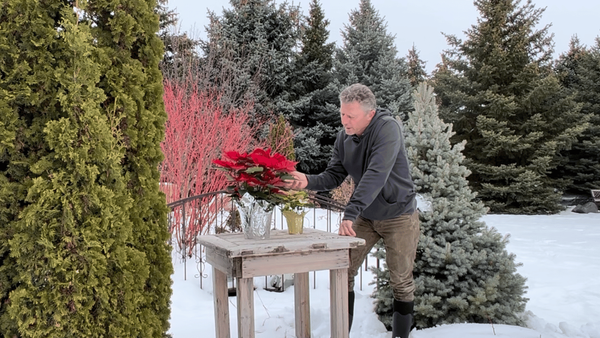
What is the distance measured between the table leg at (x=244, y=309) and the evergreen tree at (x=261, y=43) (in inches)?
448

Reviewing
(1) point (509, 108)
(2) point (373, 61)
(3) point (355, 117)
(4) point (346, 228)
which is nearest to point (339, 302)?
(4) point (346, 228)

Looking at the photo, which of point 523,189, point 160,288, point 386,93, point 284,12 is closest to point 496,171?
point 523,189

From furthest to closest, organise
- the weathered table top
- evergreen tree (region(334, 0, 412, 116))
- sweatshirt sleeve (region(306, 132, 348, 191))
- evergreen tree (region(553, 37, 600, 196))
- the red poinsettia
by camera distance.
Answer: evergreen tree (region(553, 37, 600, 196)) < evergreen tree (region(334, 0, 412, 116)) < sweatshirt sleeve (region(306, 132, 348, 191)) < the red poinsettia < the weathered table top

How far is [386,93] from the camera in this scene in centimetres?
1512

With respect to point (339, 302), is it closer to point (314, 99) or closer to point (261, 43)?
point (261, 43)

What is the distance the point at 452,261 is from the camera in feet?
12.7

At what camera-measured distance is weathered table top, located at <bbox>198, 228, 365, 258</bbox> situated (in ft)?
8.23

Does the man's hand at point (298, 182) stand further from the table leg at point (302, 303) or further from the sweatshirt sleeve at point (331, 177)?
the table leg at point (302, 303)

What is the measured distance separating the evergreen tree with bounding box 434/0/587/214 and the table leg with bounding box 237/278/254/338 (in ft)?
43.0

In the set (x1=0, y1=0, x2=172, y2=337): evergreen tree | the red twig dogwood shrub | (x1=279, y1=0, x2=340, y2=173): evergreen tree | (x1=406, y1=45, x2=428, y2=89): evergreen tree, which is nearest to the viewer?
(x1=0, y1=0, x2=172, y2=337): evergreen tree

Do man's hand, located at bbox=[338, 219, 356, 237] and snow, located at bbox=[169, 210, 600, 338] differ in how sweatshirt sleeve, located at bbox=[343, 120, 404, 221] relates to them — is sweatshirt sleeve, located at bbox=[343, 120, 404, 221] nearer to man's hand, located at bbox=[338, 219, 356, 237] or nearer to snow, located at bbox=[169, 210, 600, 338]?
man's hand, located at bbox=[338, 219, 356, 237]

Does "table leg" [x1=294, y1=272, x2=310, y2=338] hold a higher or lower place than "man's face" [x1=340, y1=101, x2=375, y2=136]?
lower

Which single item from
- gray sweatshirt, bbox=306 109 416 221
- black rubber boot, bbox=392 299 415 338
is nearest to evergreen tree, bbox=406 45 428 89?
gray sweatshirt, bbox=306 109 416 221

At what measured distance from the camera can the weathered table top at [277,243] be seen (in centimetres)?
251
